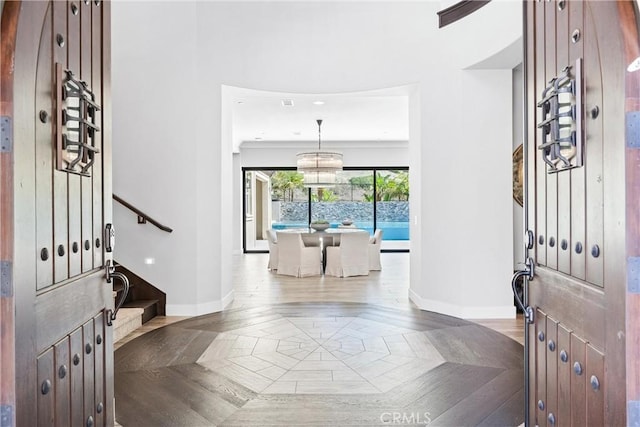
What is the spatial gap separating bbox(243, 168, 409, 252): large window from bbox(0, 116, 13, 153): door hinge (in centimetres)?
1023

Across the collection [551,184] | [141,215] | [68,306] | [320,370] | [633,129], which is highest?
[633,129]

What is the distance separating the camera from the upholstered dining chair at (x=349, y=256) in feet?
24.7

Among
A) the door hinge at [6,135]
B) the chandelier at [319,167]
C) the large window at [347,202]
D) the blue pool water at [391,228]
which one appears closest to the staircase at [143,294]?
the door hinge at [6,135]

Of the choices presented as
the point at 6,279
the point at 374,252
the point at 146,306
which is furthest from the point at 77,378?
the point at 374,252

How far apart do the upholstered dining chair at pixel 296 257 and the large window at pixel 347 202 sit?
4083 mm

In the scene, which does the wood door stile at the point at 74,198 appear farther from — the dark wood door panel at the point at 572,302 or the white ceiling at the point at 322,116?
the white ceiling at the point at 322,116

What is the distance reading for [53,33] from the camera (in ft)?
4.99

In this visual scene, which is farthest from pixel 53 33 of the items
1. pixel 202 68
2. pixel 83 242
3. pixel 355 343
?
pixel 202 68

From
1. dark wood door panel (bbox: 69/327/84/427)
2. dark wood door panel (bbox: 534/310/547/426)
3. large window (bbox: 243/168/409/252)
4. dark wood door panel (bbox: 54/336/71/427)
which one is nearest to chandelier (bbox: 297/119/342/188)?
large window (bbox: 243/168/409/252)

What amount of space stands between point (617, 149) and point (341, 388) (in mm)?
2284

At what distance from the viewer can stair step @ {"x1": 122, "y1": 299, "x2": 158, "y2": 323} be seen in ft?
15.0

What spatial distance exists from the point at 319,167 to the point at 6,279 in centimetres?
691

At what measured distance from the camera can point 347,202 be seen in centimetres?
1215

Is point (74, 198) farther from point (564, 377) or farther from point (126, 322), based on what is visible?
point (126, 322)
